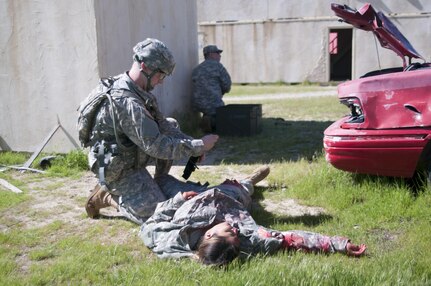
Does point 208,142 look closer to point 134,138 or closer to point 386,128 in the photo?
point 134,138

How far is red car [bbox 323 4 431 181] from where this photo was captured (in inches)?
165

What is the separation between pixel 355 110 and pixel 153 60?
1851 mm

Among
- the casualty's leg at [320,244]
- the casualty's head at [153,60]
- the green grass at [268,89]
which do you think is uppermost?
the casualty's head at [153,60]

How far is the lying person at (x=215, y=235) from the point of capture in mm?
3328

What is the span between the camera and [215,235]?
3.35 metres

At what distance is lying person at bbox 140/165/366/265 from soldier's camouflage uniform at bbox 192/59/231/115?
580 cm

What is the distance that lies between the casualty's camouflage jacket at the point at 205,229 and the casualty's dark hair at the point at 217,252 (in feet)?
0.46

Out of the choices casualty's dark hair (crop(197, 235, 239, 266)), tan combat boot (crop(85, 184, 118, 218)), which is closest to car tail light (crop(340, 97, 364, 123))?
casualty's dark hair (crop(197, 235, 239, 266))

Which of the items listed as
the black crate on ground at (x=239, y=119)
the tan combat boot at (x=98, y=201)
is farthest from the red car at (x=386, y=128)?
the black crate on ground at (x=239, y=119)

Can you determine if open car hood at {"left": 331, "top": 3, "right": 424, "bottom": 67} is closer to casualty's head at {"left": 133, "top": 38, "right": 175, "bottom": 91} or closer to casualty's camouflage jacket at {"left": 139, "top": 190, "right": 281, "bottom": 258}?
casualty's head at {"left": 133, "top": 38, "right": 175, "bottom": 91}

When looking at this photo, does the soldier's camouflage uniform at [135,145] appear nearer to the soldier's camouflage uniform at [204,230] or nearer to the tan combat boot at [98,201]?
the tan combat boot at [98,201]

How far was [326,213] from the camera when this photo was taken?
14.6ft

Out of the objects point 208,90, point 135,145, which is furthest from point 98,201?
point 208,90

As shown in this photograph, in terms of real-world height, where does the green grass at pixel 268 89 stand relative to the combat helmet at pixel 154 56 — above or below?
below
